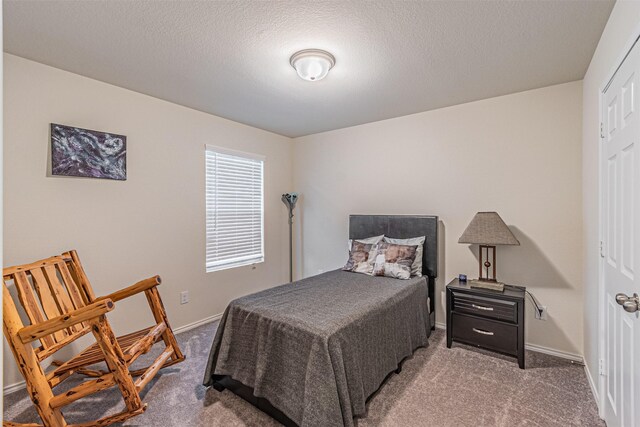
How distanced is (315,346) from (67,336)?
1.74m

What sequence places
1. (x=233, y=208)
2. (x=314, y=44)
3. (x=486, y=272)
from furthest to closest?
1. (x=233, y=208)
2. (x=486, y=272)
3. (x=314, y=44)

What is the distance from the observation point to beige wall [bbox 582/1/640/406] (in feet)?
5.50

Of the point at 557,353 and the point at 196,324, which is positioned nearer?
the point at 557,353

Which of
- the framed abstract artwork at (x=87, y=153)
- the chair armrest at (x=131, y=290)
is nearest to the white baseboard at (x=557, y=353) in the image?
the chair armrest at (x=131, y=290)

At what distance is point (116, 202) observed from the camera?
2.82m

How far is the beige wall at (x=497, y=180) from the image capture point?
271 centimetres

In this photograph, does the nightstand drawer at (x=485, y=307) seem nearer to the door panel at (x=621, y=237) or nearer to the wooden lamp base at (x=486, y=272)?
the wooden lamp base at (x=486, y=272)

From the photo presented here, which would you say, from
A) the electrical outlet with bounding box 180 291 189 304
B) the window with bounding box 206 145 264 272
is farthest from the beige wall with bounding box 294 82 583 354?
the electrical outlet with bounding box 180 291 189 304

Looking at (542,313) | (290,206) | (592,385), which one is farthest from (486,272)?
(290,206)

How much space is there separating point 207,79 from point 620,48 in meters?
2.67

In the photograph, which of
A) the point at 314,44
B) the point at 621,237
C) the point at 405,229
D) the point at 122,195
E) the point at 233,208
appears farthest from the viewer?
the point at 233,208

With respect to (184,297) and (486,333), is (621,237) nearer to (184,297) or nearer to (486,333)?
(486,333)

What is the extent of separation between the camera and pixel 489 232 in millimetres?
2711

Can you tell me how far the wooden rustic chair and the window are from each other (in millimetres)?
1322
